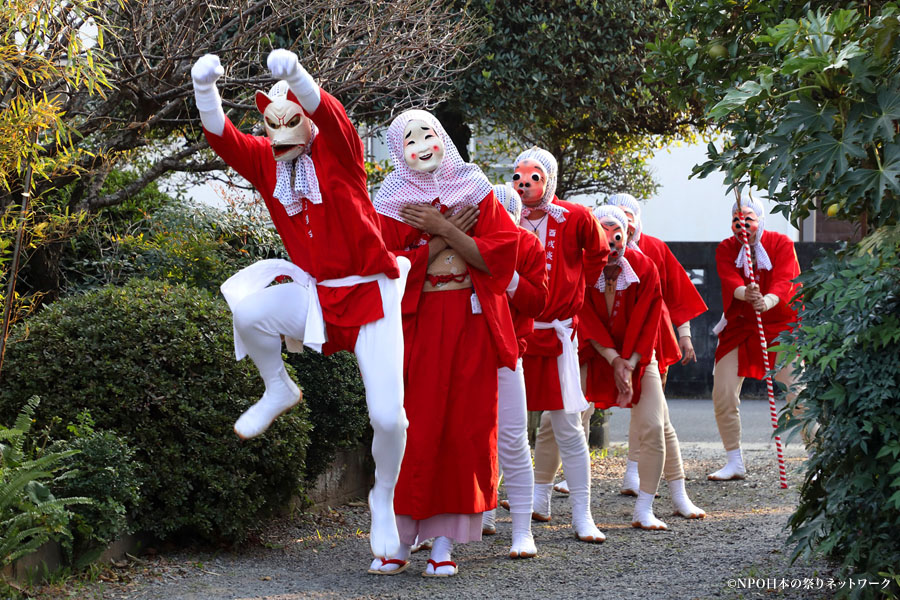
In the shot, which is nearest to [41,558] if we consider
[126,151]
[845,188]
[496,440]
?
[496,440]

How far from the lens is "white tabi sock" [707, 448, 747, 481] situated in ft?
25.9

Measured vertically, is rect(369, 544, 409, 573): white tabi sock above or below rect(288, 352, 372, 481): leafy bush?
below

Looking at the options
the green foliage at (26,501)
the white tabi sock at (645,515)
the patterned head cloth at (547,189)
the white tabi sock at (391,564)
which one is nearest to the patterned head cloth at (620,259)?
the patterned head cloth at (547,189)

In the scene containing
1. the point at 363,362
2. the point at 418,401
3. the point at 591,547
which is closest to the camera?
the point at 363,362

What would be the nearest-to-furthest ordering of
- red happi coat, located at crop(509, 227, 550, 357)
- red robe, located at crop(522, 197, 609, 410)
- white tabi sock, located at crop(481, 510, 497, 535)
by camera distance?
red happi coat, located at crop(509, 227, 550, 357), red robe, located at crop(522, 197, 609, 410), white tabi sock, located at crop(481, 510, 497, 535)

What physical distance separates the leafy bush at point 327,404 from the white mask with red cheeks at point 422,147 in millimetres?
A: 1781

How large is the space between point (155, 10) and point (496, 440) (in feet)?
10.3

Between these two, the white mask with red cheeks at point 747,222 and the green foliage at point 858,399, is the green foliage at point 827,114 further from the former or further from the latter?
the white mask with red cheeks at point 747,222

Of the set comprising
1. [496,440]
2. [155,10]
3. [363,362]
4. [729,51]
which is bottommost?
[496,440]

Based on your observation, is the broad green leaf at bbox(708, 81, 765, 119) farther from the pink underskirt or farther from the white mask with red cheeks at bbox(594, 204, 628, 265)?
the white mask with red cheeks at bbox(594, 204, 628, 265)

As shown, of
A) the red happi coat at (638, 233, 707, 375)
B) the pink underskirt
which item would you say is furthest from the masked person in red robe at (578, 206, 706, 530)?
the pink underskirt

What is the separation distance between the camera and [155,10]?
5863mm

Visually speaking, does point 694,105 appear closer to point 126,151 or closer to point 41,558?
point 126,151

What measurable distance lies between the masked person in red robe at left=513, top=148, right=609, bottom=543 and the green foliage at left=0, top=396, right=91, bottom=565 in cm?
262
